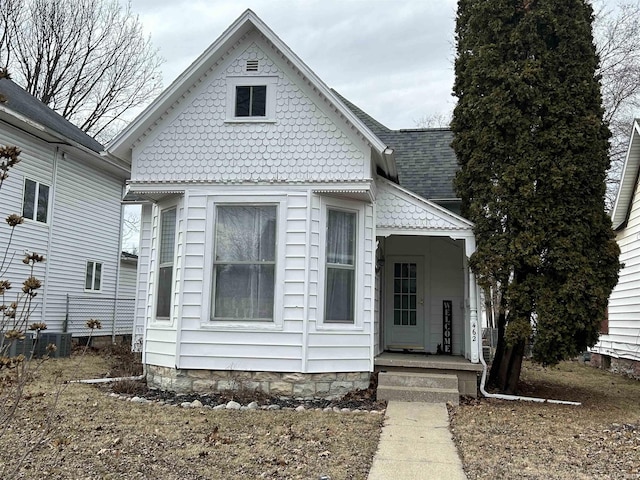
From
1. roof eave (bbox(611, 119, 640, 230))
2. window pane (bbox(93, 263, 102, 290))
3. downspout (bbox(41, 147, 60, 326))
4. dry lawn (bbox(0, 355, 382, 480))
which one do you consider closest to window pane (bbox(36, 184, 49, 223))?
downspout (bbox(41, 147, 60, 326))

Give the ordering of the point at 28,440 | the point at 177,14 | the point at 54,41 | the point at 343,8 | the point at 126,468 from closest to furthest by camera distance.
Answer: the point at 126,468 → the point at 28,440 → the point at 177,14 → the point at 343,8 → the point at 54,41

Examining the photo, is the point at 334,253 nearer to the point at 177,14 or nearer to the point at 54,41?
the point at 177,14

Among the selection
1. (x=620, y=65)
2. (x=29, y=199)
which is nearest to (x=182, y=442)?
(x=29, y=199)

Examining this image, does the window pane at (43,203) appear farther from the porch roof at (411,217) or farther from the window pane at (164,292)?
the porch roof at (411,217)

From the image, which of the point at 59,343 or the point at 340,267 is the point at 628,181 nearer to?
the point at 340,267

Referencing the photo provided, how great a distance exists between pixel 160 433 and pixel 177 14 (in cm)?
1210

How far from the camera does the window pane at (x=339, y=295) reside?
Result: 8289 mm

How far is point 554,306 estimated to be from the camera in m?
7.98

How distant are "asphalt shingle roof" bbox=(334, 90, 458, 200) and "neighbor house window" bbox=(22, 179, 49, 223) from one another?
788 cm

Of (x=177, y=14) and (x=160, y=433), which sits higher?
(x=177, y=14)

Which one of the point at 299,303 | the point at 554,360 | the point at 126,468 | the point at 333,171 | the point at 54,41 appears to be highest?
the point at 54,41

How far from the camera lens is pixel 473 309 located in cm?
896

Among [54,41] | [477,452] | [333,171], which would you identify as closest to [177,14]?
[333,171]

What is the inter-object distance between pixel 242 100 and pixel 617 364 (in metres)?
11.6
